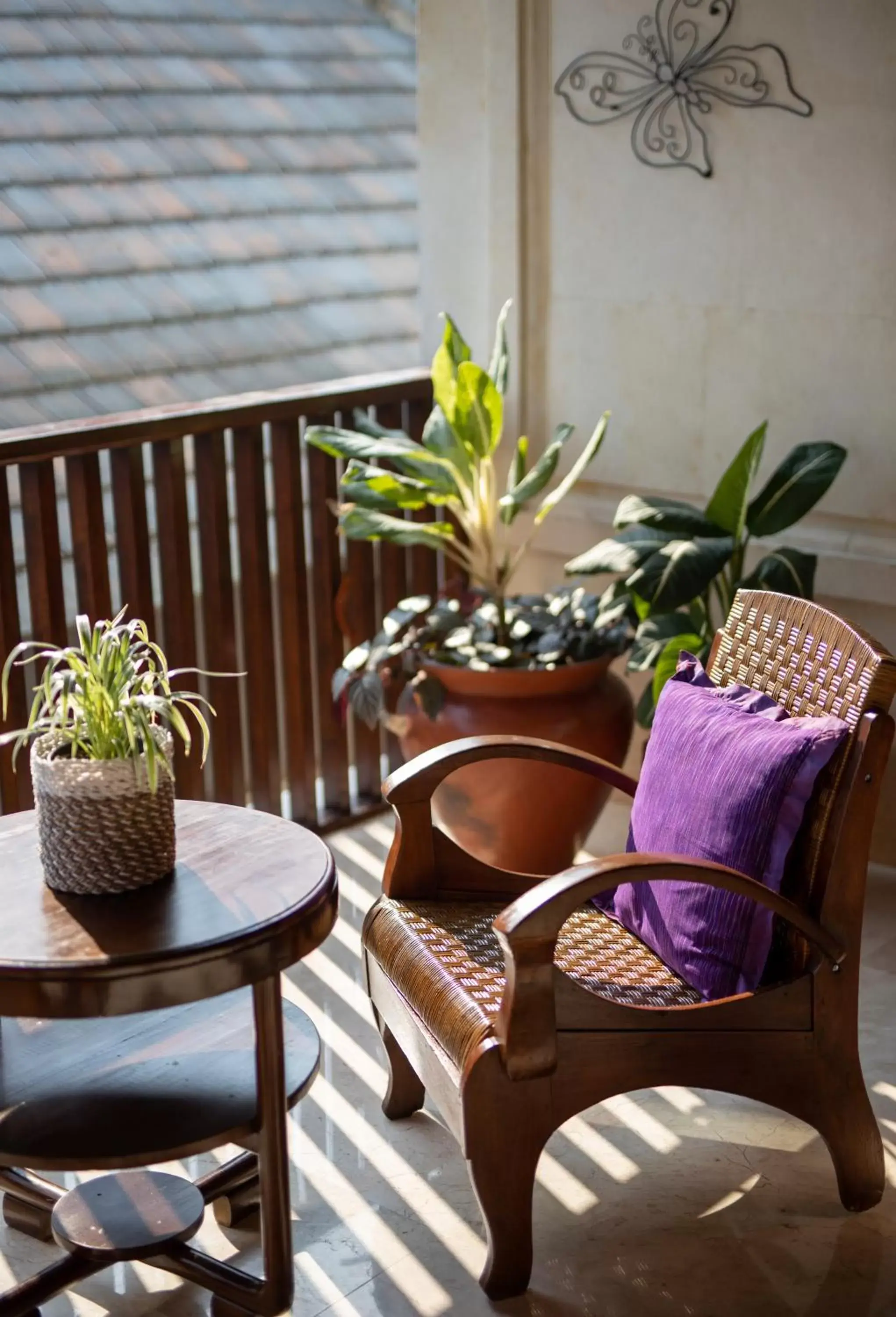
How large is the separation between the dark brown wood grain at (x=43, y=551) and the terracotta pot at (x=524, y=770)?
2.79 feet

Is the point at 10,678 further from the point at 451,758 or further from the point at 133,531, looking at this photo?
the point at 451,758

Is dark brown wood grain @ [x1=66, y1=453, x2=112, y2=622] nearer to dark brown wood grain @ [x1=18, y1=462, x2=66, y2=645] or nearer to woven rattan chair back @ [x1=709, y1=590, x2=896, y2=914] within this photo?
dark brown wood grain @ [x1=18, y1=462, x2=66, y2=645]

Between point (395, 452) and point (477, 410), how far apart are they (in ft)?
0.68

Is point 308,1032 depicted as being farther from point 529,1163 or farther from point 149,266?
point 149,266

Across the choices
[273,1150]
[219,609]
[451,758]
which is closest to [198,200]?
[219,609]

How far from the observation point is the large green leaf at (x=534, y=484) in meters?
3.46

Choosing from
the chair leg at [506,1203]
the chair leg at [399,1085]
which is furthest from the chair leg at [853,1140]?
the chair leg at [399,1085]

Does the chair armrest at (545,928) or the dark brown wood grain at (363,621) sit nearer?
the chair armrest at (545,928)

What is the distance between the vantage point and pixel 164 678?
2.13m

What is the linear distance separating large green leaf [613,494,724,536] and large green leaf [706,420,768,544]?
0.02 metres

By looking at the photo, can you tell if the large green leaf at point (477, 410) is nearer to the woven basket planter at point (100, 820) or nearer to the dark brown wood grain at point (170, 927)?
the dark brown wood grain at point (170, 927)

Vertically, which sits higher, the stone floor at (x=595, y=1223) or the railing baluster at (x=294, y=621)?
the railing baluster at (x=294, y=621)

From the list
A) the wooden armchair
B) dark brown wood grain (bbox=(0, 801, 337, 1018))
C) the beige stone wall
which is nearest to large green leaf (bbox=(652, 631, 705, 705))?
the beige stone wall

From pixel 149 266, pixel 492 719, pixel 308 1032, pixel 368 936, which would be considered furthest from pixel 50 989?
pixel 149 266
